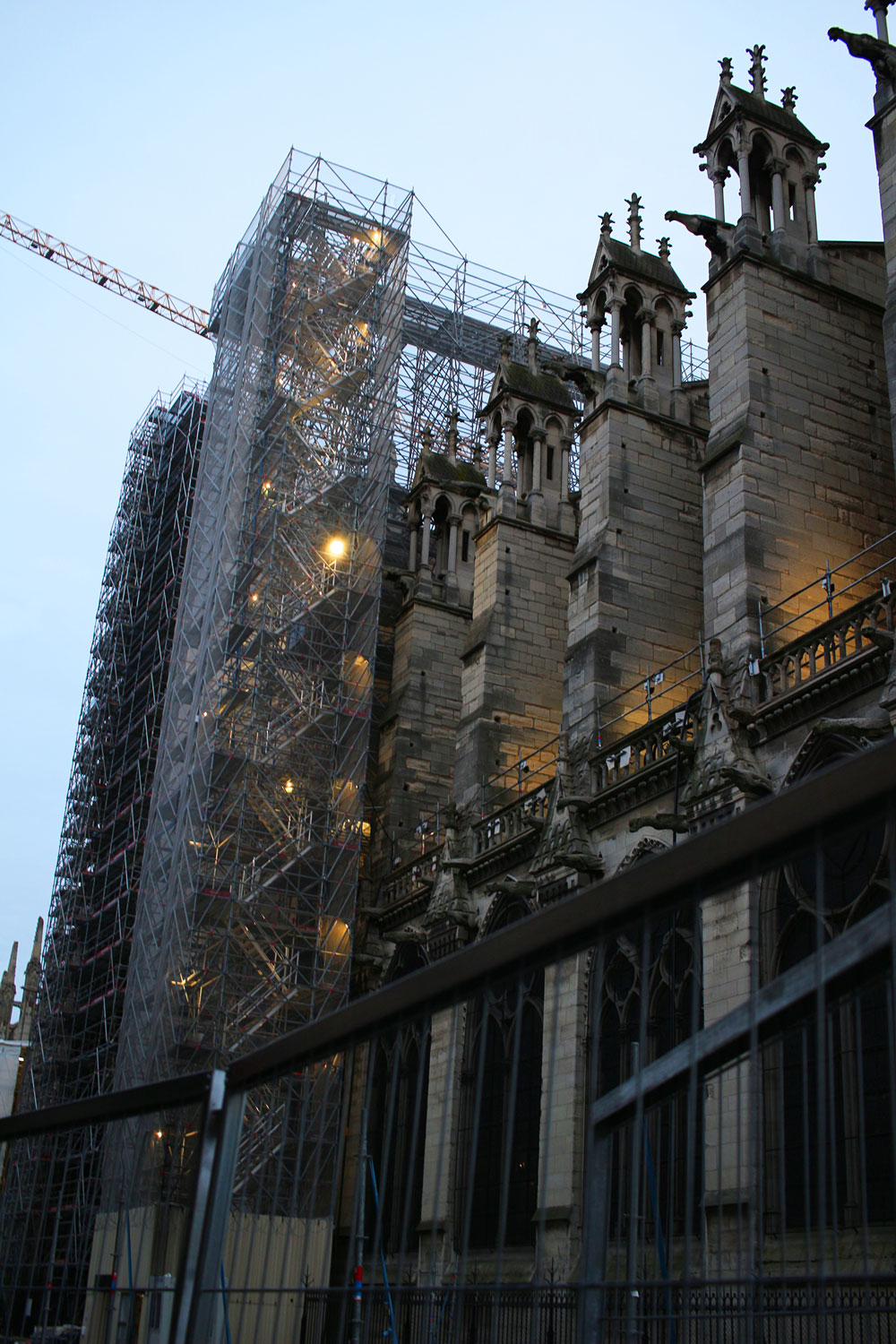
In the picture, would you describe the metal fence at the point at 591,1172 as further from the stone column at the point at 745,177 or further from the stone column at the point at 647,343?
the stone column at the point at 647,343

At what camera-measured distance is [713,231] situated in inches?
813

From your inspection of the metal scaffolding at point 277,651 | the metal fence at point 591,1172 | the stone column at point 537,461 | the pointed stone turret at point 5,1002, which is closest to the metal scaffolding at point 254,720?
the metal scaffolding at point 277,651

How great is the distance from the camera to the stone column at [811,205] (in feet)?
67.9

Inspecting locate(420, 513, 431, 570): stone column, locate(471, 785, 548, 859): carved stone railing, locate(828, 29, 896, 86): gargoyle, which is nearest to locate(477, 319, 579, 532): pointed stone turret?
locate(420, 513, 431, 570): stone column

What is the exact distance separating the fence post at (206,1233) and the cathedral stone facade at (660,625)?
7.45m

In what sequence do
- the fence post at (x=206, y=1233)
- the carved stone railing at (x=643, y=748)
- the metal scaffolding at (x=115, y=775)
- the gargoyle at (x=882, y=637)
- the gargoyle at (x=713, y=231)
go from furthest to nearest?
1. the metal scaffolding at (x=115, y=775)
2. the gargoyle at (x=713, y=231)
3. the carved stone railing at (x=643, y=748)
4. the gargoyle at (x=882, y=637)
5. the fence post at (x=206, y=1233)

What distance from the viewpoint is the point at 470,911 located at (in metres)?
23.0

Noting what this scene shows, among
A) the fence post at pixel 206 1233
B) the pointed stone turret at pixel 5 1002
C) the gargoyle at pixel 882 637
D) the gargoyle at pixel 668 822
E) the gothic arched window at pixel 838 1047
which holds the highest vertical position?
the pointed stone turret at pixel 5 1002

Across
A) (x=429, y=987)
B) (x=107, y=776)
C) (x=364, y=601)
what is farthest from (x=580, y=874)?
(x=107, y=776)

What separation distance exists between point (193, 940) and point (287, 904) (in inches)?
81.4

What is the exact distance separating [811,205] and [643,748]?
29.5ft

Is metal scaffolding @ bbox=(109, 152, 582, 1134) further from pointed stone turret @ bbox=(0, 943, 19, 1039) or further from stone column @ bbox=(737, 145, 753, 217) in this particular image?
pointed stone turret @ bbox=(0, 943, 19, 1039)

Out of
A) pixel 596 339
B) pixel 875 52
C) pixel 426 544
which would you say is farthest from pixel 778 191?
pixel 426 544

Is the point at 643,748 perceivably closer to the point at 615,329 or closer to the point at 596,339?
the point at 615,329
